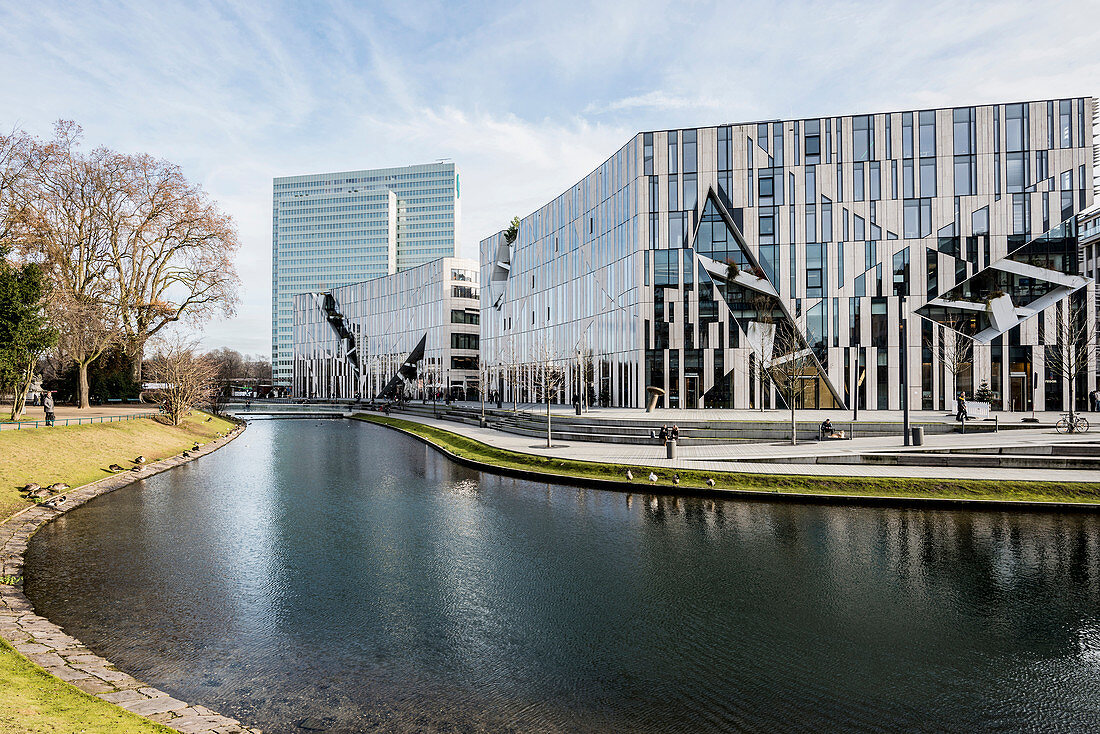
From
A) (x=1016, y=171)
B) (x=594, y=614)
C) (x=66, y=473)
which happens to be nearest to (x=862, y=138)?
(x=1016, y=171)

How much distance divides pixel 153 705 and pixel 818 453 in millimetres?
23136

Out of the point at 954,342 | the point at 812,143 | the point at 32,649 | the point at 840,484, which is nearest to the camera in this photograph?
the point at 32,649

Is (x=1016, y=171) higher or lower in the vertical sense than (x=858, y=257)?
higher

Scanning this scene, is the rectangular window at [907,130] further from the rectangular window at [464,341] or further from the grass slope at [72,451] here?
the rectangular window at [464,341]

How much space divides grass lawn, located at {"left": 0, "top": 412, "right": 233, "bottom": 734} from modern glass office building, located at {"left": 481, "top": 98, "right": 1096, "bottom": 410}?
30.0 meters

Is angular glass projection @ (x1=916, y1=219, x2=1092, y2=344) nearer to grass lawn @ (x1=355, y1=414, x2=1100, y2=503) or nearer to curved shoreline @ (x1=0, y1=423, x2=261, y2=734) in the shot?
grass lawn @ (x1=355, y1=414, x2=1100, y2=503)

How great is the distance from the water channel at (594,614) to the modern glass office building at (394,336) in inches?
2705

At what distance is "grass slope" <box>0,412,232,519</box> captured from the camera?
1888 cm

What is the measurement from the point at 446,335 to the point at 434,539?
244ft

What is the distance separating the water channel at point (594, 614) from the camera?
22.3 feet

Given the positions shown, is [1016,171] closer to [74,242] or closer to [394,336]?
[74,242]

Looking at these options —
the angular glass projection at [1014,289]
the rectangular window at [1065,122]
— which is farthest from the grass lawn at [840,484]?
the rectangular window at [1065,122]

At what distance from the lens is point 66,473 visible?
69.0 ft

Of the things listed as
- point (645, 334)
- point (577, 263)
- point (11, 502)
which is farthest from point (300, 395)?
point (11, 502)
